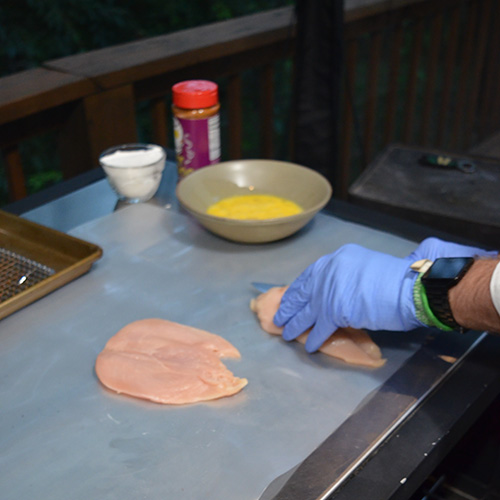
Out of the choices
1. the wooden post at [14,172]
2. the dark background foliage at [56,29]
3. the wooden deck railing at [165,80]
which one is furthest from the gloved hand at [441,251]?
the dark background foliage at [56,29]

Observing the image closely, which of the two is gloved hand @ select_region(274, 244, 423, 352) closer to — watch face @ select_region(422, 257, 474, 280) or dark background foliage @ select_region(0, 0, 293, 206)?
watch face @ select_region(422, 257, 474, 280)

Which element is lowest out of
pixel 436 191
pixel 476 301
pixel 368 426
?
pixel 436 191

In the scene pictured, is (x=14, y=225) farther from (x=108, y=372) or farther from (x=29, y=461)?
(x=29, y=461)

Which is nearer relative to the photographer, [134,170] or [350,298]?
[350,298]

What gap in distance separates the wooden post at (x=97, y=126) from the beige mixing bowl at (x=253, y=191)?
0.78 metres

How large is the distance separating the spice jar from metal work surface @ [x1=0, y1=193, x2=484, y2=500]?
27 cm

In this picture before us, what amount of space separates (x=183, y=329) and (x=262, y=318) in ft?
0.50

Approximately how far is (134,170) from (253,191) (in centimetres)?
31

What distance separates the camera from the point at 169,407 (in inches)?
36.7

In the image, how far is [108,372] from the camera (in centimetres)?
98

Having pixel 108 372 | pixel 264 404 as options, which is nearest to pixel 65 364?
pixel 108 372

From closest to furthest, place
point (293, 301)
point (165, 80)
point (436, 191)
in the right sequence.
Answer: point (293, 301), point (436, 191), point (165, 80)

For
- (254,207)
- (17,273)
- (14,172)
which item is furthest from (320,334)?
(14,172)

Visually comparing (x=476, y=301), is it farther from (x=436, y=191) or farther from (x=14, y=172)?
(x=14, y=172)
